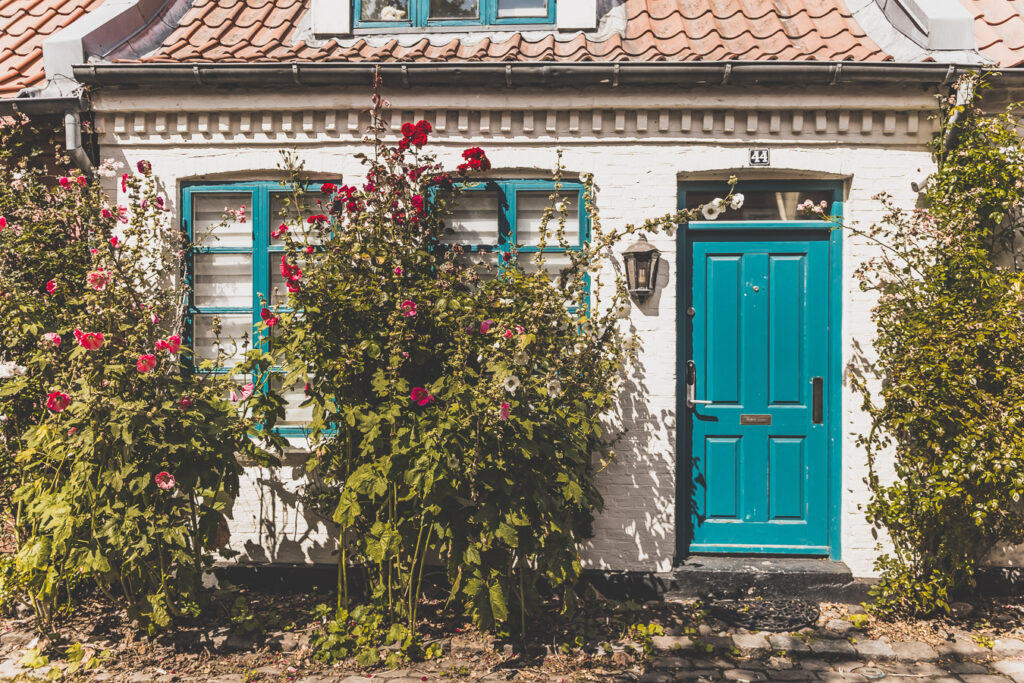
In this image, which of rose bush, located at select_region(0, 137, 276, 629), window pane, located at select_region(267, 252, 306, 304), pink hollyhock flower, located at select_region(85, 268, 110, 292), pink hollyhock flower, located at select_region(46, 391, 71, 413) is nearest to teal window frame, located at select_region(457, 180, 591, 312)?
window pane, located at select_region(267, 252, 306, 304)

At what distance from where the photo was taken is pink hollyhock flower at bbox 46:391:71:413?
12.9 feet

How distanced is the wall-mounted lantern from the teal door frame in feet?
1.07

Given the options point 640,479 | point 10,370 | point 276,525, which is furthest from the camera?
point 276,525

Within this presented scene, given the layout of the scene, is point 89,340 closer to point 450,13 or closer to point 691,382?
point 450,13

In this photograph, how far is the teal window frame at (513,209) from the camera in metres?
5.20

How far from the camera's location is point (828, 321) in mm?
5168

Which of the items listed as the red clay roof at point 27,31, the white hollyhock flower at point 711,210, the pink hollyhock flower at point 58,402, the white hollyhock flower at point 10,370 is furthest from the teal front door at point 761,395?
the red clay roof at point 27,31

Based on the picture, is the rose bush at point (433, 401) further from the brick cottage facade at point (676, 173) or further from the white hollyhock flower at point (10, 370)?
the white hollyhock flower at point (10, 370)

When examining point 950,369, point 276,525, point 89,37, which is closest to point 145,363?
point 276,525

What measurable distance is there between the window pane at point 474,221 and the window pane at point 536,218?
0.59 feet

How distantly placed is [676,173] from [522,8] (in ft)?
6.58

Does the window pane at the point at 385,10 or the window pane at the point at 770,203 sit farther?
the window pane at the point at 385,10

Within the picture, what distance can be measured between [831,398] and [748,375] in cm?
61

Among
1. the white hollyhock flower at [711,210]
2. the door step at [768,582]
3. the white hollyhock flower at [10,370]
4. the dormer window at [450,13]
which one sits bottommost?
the door step at [768,582]
